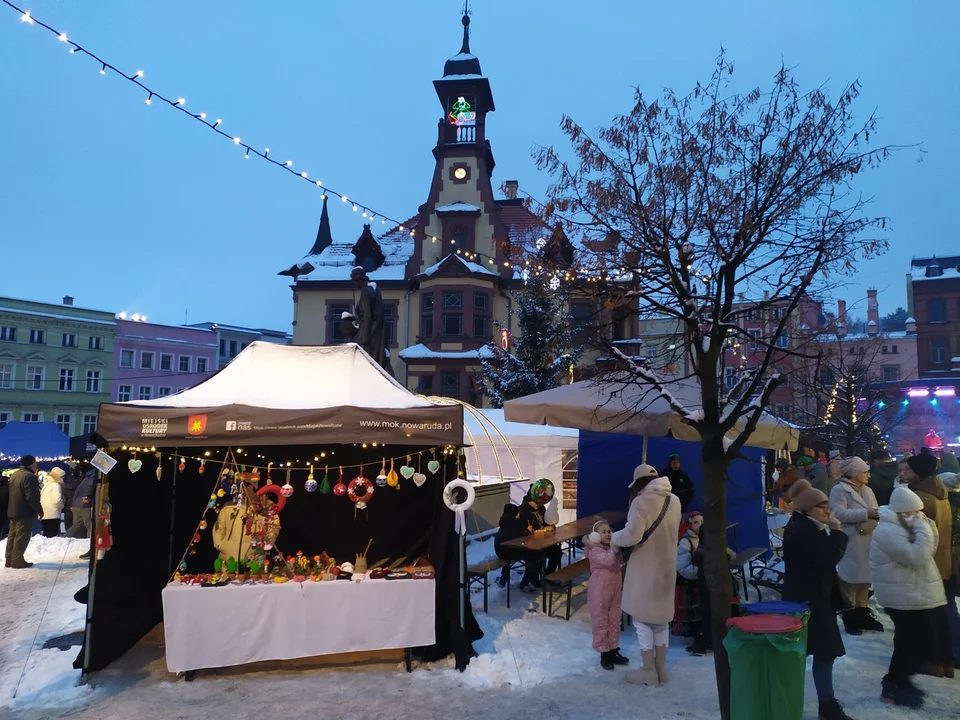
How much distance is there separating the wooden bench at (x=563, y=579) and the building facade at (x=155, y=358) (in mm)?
45132

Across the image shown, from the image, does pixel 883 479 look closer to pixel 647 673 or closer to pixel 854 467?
pixel 854 467

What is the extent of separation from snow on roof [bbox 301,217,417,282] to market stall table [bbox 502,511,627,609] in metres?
24.6

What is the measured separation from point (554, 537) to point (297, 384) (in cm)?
375

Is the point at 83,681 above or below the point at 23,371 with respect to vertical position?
Answer: below

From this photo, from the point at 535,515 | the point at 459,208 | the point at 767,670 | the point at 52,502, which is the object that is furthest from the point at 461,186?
the point at 767,670

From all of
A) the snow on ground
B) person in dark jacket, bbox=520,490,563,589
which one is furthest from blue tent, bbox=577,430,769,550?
the snow on ground

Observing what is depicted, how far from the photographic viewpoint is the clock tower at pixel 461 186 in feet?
104

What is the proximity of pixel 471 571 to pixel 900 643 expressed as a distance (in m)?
4.34

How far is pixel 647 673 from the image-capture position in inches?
232

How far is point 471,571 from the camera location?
8000 millimetres

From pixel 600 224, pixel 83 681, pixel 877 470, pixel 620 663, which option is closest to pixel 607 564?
pixel 620 663

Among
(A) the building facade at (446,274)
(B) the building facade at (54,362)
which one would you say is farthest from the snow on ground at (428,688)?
(B) the building facade at (54,362)

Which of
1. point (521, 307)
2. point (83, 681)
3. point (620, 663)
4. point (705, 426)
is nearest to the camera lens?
point (705, 426)

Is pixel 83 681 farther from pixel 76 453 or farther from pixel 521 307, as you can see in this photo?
pixel 521 307
